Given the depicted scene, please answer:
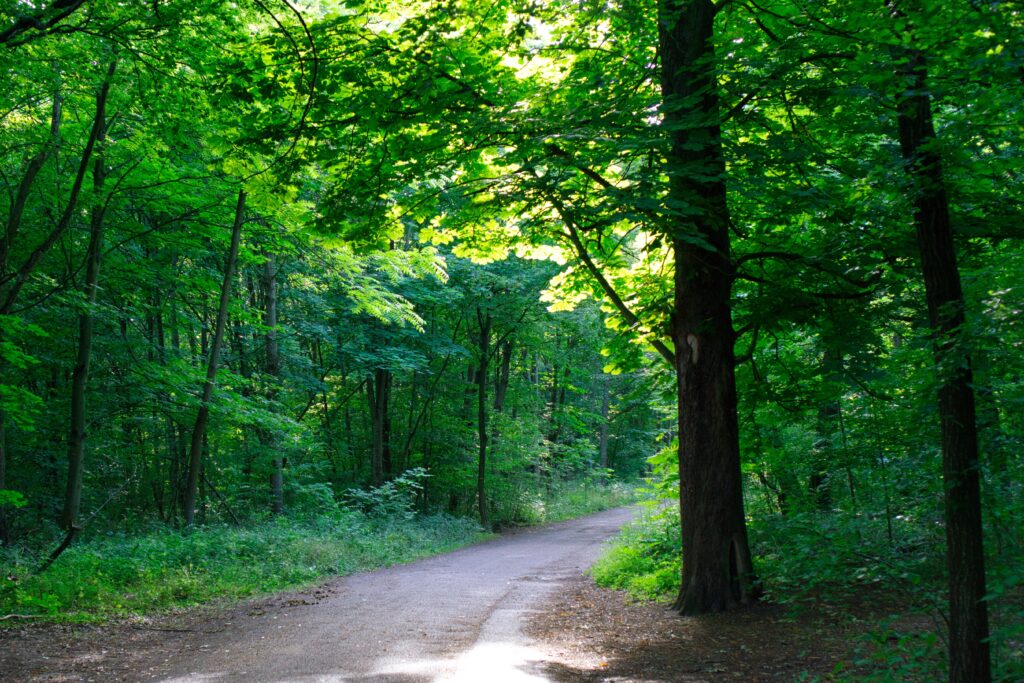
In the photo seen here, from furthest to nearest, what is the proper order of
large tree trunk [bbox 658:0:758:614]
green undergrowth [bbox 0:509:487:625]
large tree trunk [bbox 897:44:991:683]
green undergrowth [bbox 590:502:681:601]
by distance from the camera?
1. green undergrowth [bbox 590:502:681:601]
2. green undergrowth [bbox 0:509:487:625]
3. large tree trunk [bbox 658:0:758:614]
4. large tree trunk [bbox 897:44:991:683]

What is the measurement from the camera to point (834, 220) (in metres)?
7.69

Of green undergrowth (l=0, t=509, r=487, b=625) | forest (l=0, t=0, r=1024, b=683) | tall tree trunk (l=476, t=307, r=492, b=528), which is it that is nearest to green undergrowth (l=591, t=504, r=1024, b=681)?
forest (l=0, t=0, r=1024, b=683)

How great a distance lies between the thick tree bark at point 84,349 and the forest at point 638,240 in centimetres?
6

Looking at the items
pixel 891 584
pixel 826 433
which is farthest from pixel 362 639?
pixel 826 433

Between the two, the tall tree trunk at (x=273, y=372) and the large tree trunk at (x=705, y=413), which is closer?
the large tree trunk at (x=705, y=413)

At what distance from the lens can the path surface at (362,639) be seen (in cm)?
671

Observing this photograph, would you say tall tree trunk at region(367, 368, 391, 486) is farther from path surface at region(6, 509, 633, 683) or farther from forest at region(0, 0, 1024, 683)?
path surface at region(6, 509, 633, 683)

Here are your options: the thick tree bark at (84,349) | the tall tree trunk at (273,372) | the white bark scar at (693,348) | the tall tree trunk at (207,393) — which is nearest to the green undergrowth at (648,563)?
the white bark scar at (693,348)

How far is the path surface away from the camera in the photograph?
6.71 metres

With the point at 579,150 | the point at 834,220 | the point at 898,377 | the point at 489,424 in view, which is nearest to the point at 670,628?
the point at 898,377

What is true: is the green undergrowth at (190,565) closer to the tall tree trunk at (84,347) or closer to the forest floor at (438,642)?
the forest floor at (438,642)

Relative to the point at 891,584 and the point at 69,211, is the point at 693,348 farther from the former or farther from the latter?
the point at 69,211

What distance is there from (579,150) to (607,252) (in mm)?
3419

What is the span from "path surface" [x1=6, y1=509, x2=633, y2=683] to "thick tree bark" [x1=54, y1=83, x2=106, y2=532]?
421 cm
